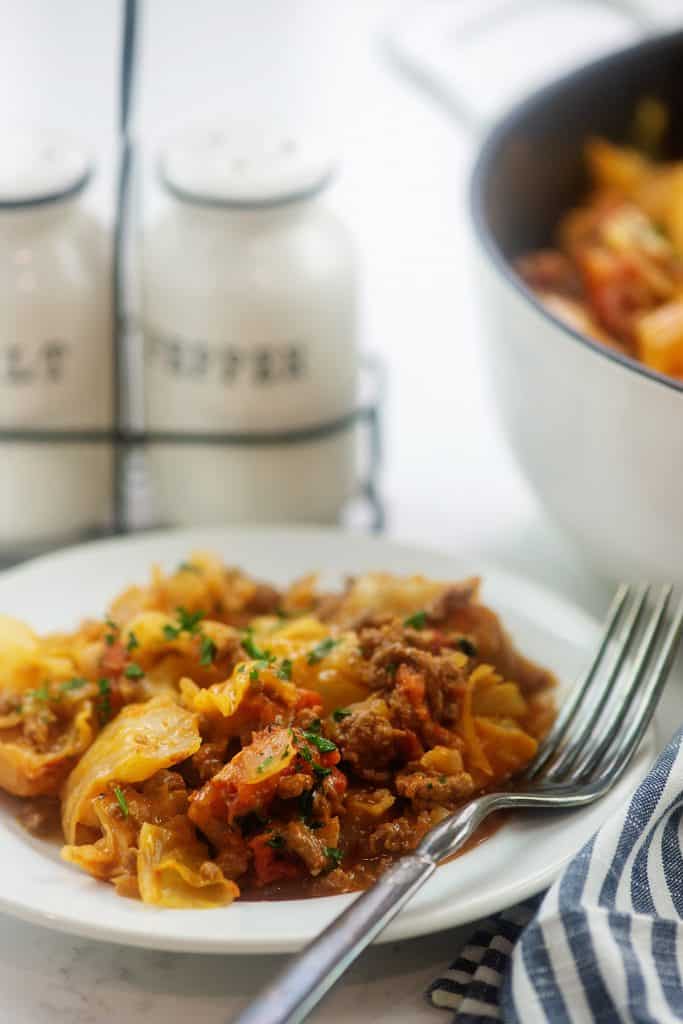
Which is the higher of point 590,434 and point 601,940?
point 590,434

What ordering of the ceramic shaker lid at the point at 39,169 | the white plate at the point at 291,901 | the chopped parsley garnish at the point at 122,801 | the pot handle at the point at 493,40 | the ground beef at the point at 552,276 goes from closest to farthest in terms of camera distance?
the white plate at the point at 291,901
the chopped parsley garnish at the point at 122,801
the ceramic shaker lid at the point at 39,169
the ground beef at the point at 552,276
the pot handle at the point at 493,40

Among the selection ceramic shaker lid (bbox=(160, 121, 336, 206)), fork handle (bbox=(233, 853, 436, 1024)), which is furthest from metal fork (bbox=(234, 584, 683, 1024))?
ceramic shaker lid (bbox=(160, 121, 336, 206))

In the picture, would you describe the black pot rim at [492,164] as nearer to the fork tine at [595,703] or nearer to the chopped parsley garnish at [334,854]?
the fork tine at [595,703]

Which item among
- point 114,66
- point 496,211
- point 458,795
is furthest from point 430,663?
point 114,66

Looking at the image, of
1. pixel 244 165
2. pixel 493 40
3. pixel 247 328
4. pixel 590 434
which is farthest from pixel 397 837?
pixel 493 40

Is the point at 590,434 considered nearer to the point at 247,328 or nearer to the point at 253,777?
the point at 247,328

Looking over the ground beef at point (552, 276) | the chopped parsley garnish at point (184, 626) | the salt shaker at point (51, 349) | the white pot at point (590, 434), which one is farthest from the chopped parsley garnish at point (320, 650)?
the ground beef at point (552, 276)

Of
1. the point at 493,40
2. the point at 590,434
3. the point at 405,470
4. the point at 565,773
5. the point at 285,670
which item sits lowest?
the point at 405,470
